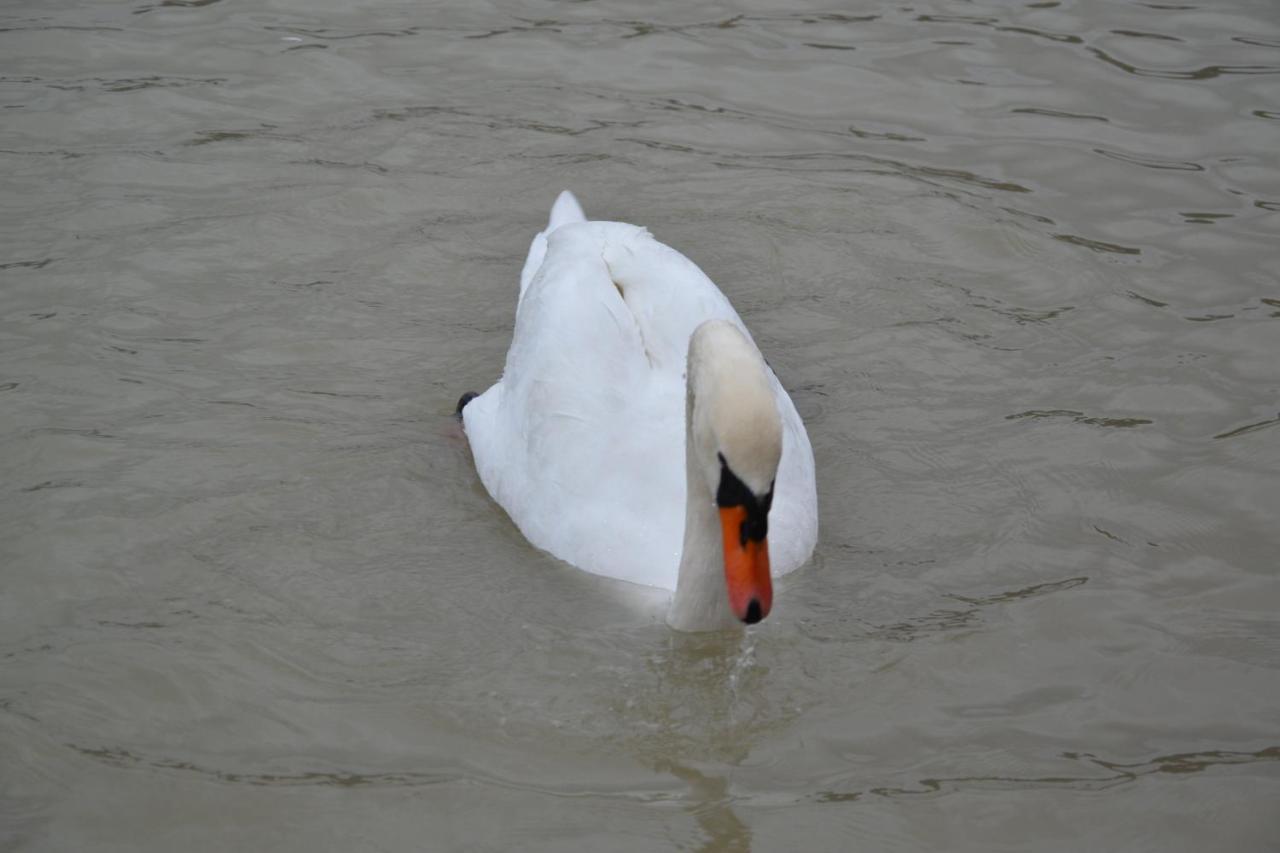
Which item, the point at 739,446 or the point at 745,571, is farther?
the point at 745,571

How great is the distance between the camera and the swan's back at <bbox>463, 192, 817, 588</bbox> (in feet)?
18.8

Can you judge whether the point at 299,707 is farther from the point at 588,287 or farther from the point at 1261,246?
the point at 1261,246

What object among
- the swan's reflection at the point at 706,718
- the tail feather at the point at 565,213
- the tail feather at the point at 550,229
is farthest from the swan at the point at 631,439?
the tail feather at the point at 565,213

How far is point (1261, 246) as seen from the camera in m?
8.04

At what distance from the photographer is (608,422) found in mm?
5883

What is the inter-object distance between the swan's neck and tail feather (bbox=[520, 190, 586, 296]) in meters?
2.11

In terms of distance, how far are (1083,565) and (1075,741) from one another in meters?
1.09

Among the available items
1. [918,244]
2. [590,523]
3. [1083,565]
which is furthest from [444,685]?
[918,244]

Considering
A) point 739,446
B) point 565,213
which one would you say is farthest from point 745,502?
point 565,213

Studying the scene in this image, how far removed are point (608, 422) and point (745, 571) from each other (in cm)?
130

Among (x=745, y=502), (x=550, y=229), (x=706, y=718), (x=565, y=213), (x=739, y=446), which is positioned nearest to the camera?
(x=739, y=446)

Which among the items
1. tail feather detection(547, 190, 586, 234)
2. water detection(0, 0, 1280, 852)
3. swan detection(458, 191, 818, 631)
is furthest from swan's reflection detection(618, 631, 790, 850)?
tail feather detection(547, 190, 586, 234)

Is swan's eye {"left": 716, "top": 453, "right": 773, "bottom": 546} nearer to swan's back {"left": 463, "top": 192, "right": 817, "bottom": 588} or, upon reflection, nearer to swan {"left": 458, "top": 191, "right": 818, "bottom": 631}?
swan {"left": 458, "top": 191, "right": 818, "bottom": 631}

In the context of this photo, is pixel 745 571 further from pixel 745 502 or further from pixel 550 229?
pixel 550 229
